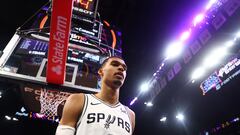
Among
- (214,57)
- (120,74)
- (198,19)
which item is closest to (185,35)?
(198,19)

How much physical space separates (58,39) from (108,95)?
192 cm

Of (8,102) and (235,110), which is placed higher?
(8,102)

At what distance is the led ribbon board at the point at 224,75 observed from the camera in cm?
637

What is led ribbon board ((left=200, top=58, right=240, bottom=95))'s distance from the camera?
6.37 m

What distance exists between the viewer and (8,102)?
1249cm

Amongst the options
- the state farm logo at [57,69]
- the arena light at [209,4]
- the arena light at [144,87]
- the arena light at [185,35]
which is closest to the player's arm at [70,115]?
the state farm logo at [57,69]

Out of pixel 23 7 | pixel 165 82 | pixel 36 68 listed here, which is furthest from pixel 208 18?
pixel 23 7

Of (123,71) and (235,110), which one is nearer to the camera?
(123,71)

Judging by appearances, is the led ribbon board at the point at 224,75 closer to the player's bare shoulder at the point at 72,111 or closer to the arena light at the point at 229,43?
the arena light at the point at 229,43

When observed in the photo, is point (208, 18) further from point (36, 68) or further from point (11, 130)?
point (11, 130)

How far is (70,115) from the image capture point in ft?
4.94

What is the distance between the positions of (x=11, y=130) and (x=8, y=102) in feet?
7.06

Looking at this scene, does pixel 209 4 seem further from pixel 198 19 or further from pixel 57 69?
pixel 57 69

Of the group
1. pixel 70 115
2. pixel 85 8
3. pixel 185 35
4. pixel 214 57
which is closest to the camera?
pixel 70 115
